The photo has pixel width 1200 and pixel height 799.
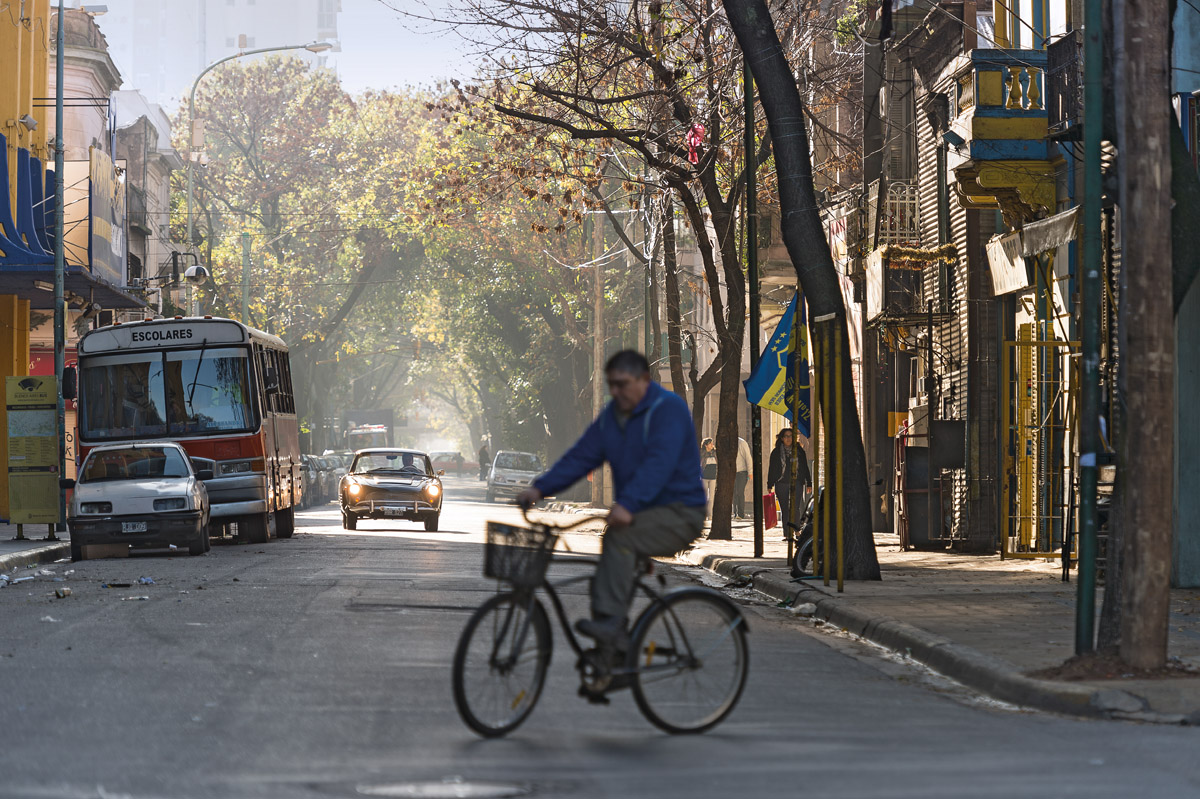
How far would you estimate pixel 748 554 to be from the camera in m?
23.0

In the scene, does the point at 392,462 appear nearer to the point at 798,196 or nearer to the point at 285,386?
the point at 285,386

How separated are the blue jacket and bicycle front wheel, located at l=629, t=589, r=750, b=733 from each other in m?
0.53

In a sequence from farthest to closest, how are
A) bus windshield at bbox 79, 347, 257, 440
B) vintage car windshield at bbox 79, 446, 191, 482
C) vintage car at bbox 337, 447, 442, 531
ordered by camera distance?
vintage car at bbox 337, 447, 442, 531, bus windshield at bbox 79, 347, 257, 440, vintage car windshield at bbox 79, 446, 191, 482

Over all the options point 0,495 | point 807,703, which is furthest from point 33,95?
point 807,703

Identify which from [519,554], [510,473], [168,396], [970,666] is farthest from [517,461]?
[519,554]

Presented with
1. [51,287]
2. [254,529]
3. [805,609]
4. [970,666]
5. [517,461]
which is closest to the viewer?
[970,666]

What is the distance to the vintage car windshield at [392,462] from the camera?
3288 centimetres

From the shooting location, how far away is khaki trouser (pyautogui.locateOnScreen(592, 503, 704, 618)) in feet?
25.9

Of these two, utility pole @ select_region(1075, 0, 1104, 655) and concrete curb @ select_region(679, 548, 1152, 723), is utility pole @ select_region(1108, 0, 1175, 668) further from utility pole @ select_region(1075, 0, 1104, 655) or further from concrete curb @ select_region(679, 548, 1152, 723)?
concrete curb @ select_region(679, 548, 1152, 723)

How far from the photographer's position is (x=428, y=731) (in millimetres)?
8016

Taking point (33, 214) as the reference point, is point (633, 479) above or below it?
below

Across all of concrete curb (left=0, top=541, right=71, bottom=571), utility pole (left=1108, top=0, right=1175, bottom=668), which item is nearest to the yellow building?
concrete curb (left=0, top=541, right=71, bottom=571)

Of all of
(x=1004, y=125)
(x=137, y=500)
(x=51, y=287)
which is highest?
(x=1004, y=125)

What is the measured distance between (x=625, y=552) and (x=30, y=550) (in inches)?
638
